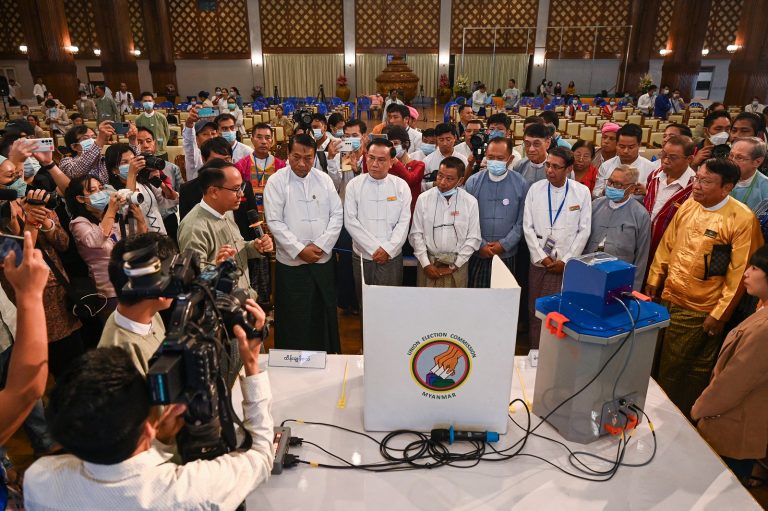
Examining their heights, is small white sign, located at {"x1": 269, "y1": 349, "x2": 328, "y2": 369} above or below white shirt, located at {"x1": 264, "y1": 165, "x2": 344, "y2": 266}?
below

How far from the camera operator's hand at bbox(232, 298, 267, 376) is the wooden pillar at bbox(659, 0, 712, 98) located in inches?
668

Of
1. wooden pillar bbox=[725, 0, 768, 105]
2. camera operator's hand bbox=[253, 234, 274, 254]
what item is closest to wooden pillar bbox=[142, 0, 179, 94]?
wooden pillar bbox=[725, 0, 768, 105]

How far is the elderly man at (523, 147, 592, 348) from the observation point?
3.01 m

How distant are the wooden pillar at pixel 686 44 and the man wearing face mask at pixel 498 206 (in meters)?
14.5

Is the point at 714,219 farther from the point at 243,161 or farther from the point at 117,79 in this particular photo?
the point at 117,79

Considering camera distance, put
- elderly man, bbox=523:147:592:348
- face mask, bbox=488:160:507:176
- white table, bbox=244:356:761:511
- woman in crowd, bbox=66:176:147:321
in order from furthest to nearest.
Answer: face mask, bbox=488:160:507:176
elderly man, bbox=523:147:592:348
woman in crowd, bbox=66:176:147:321
white table, bbox=244:356:761:511

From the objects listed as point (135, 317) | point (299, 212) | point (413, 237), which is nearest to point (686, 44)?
point (413, 237)

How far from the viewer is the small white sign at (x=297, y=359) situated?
1.93 meters

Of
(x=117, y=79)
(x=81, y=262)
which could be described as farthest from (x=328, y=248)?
(x=117, y=79)

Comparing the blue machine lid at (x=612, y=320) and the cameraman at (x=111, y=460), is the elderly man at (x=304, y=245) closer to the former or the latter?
the blue machine lid at (x=612, y=320)

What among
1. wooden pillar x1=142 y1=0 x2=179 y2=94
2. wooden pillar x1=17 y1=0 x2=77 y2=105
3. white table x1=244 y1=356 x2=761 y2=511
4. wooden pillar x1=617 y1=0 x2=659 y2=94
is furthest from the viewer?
wooden pillar x1=142 y1=0 x2=179 y2=94

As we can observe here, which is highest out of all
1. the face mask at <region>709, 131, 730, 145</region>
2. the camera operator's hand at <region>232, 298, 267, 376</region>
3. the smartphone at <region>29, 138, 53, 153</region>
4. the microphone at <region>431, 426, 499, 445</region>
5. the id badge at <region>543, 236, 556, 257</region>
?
the smartphone at <region>29, 138, 53, 153</region>

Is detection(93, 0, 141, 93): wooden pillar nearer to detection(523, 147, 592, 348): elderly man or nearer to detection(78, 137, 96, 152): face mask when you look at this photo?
detection(78, 137, 96, 152): face mask

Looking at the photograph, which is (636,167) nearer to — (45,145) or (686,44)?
(45,145)
